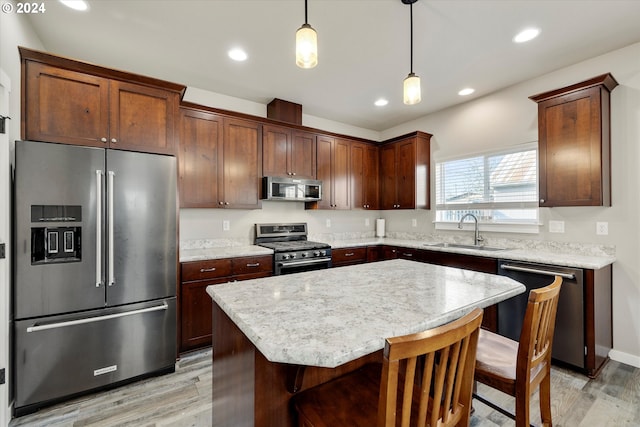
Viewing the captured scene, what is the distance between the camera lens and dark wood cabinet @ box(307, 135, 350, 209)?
13.5 ft

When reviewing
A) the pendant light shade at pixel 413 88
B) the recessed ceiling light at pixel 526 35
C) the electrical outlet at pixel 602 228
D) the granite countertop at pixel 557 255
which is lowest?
the granite countertop at pixel 557 255

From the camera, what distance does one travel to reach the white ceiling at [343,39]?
6.81ft

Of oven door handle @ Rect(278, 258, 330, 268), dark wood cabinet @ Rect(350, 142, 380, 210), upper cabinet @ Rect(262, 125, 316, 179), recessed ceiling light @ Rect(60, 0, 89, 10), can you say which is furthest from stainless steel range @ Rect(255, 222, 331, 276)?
recessed ceiling light @ Rect(60, 0, 89, 10)

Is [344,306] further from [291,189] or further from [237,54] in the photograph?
[291,189]

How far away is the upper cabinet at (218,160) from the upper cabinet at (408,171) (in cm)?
210

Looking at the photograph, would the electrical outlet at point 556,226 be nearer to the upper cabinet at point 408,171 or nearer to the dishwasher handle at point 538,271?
the dishwasher handle at point 538,271

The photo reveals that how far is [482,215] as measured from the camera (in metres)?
3.64

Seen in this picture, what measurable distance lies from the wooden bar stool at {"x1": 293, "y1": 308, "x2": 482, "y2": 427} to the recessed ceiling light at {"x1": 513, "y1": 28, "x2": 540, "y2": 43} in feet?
8.42

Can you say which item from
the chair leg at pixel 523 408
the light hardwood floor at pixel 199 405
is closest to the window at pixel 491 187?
the light hardwood floor at pixel 199 405

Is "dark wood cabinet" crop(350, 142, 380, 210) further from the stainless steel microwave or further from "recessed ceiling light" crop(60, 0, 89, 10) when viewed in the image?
"recessed ceiling light" crop(60, 0, 89, 10)

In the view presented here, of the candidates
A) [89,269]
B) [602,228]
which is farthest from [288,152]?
[602,228]

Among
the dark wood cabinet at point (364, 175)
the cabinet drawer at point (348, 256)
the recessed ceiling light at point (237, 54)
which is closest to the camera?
the recessed ceiling light at point (237, 54)

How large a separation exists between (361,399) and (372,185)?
389cm

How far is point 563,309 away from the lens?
7.98 ft
